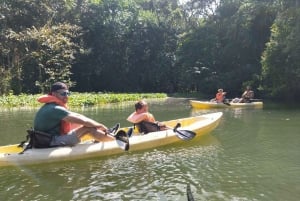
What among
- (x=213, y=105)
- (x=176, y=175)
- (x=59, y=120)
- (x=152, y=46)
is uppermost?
(x=152, y=46)

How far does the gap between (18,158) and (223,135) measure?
524 cm

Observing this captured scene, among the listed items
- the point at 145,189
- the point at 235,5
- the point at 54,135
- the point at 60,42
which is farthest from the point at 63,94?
the point at 235,5

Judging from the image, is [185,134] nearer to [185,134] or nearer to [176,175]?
[185,134]

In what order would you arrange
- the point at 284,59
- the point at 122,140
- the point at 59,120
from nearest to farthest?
1. the point at 59,120
2. the point at 122,140
3. the point at 284,59

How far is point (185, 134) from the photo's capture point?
8336 millimetres

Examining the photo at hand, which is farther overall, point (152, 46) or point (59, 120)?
point (152, 46)

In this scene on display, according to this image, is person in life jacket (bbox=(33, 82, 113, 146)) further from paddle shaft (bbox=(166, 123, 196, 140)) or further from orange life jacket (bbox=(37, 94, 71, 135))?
paddle shaft (bbox=(166, 123, 196, 140))

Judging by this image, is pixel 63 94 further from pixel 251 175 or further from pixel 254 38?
pixel 254 38

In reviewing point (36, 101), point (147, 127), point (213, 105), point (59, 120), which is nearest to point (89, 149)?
point (59, 120)

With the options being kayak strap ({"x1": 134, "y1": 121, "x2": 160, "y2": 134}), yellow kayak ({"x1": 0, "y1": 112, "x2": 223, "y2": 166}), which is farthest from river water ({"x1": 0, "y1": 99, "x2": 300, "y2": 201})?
kayak strap ({"x1": 134, "y1": 121, "x2": 160, "y2": 134})

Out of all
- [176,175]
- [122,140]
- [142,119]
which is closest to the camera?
[176,175]

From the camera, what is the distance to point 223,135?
Answer: 9.85m

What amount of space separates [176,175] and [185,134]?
2351 millimetres

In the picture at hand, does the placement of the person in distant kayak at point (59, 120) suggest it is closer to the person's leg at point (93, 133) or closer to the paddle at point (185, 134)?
the person's leg at point (93, 133)
